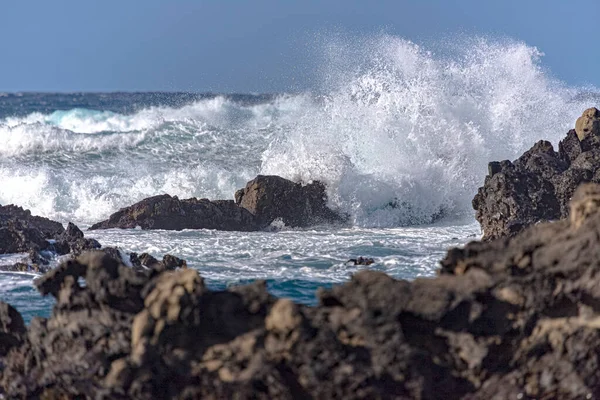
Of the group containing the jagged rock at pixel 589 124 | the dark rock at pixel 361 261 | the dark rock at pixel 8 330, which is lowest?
the dark rock at pixel 8 330

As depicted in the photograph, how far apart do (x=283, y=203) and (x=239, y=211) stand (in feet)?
2.97

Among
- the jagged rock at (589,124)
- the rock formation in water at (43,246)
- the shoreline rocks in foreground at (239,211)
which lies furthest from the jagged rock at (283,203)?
the jagged rock at (589,124)

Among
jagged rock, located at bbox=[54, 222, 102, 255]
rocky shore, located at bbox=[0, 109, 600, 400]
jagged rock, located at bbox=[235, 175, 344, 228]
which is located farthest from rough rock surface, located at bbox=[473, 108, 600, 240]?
rocky shore, located at bbox=[0, 109, 600, 400]

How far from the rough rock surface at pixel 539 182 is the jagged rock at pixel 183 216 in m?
4.06

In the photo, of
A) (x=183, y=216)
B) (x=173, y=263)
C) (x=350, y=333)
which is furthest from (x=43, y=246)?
(x=350, y=333)

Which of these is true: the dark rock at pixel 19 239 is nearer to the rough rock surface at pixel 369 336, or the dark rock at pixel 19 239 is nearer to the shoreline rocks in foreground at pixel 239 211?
the shoreline rocks in foreground at pixel 239 211

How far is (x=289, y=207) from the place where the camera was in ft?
54.5

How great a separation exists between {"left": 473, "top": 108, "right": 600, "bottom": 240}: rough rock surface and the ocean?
2.89 feet

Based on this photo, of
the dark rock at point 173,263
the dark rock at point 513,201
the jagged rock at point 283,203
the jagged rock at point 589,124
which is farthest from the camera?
the jagged rock at point 283,203

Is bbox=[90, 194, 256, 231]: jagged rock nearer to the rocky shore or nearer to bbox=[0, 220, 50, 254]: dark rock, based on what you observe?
bbox=[0, 220, 50, 254]: dark rock

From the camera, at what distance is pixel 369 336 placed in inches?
199

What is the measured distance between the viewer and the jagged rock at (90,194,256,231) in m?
15.6

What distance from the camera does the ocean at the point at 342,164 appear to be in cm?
1309

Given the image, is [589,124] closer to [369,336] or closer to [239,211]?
[239,211]
